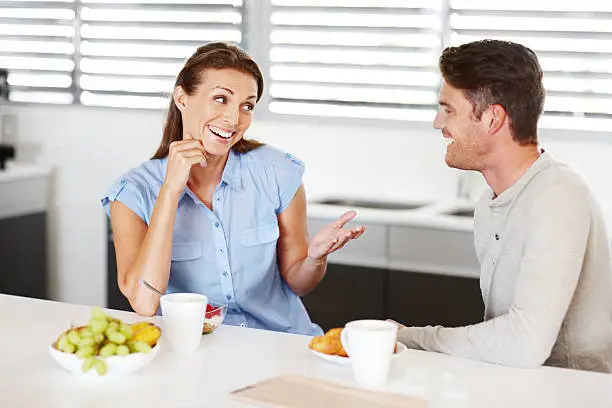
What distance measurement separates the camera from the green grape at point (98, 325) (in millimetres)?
1768

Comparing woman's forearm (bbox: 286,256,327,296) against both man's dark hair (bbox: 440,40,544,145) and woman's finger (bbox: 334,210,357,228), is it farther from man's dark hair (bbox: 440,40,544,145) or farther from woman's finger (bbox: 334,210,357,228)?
man's dark hair (bbox: 440,40,544,145)

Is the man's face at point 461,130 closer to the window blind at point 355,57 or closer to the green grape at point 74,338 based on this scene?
the green grape at point 74,338

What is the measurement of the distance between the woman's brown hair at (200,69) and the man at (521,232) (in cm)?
55

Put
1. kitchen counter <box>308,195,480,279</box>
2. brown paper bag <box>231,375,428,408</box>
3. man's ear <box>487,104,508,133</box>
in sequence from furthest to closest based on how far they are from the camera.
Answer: kitchen counter <box>308,195,480,279</box> → man's ear <box>487,104,508,133</box> → brown paper bag <box>231,375,428,408</box>

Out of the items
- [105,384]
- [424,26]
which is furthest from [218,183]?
[424,26]

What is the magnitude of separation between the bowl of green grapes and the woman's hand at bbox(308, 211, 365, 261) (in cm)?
65

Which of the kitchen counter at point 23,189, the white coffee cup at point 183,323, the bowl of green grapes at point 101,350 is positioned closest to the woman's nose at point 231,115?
the white coffee cup at point 183,323

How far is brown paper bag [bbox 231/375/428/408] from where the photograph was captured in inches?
65.2

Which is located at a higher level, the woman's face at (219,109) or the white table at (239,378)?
the woman's face at (219,109)

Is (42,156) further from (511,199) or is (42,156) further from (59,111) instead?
(511,199)

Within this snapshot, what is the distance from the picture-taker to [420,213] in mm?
3619

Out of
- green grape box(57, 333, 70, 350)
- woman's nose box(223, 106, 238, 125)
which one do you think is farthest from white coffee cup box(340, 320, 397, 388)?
woman's nose box(223, 106, 238, 125)

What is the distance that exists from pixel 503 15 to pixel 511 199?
6.08 feet

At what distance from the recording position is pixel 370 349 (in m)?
1.73
